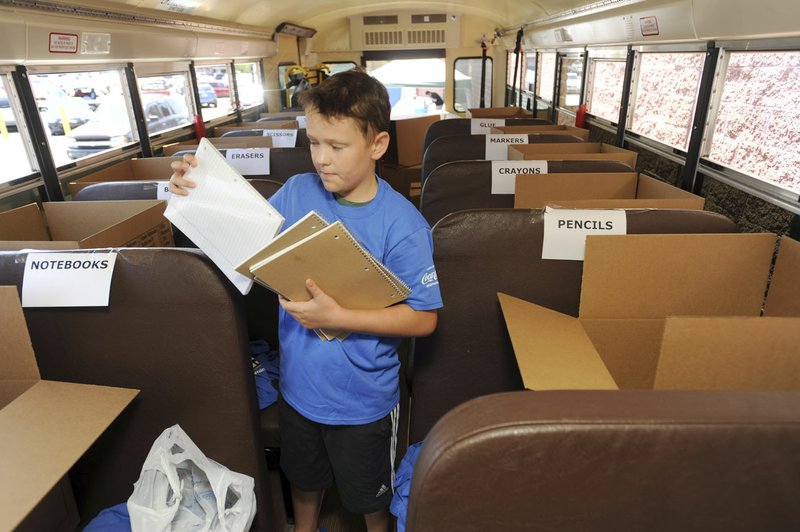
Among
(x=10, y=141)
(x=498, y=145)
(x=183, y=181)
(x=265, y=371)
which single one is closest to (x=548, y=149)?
(x=498, y=145)

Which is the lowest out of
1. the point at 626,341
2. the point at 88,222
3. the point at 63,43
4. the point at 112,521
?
the point at 112,521

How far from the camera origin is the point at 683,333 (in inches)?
38.8

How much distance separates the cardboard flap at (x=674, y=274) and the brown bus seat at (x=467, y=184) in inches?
41.2

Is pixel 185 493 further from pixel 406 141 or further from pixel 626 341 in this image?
pixel 406 141

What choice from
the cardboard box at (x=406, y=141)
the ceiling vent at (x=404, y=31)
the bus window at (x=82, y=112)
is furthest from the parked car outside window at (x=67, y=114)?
the ceiling vent at (x=404, y=31)

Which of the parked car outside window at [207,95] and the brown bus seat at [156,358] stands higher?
the parked car outside window at [207,95]

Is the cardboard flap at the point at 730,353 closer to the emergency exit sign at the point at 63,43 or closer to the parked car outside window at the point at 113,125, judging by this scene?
the emergency exit sign at the point at 63,43

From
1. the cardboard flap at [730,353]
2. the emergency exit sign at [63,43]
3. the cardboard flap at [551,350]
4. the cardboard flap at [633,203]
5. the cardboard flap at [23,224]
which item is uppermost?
the emergency exit sign at [63,43]

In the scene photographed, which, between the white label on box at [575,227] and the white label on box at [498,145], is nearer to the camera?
the white label on box at [575,227]

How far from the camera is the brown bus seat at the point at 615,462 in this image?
20.8 inches

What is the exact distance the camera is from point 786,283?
1.24 metres

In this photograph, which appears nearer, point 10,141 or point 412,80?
point 10,141

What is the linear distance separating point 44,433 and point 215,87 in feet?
18.3

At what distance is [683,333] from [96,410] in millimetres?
1264
